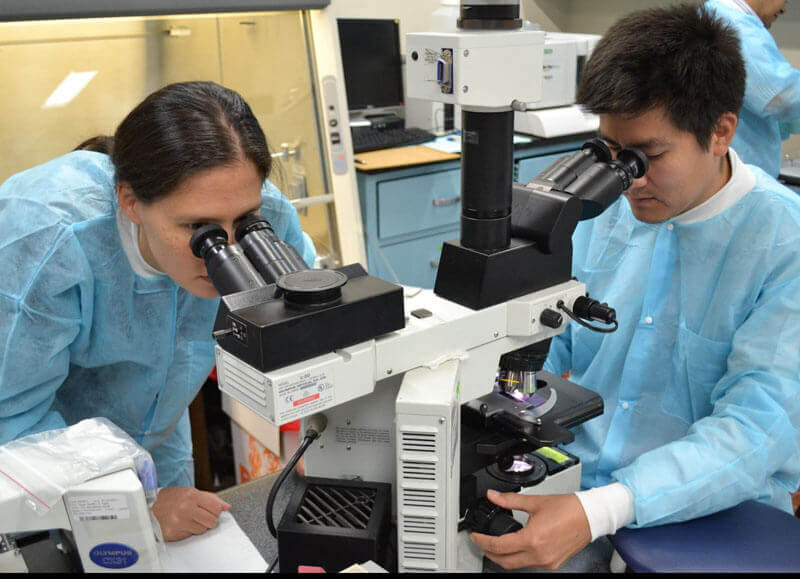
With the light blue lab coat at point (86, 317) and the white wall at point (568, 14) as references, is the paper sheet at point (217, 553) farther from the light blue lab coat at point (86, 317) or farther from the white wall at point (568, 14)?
the white wall at point (568, 14)

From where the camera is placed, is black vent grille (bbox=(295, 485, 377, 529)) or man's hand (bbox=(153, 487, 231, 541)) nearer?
black vent grille (bbox=(295, 485, 377, 529))

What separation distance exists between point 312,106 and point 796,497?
2079 mm

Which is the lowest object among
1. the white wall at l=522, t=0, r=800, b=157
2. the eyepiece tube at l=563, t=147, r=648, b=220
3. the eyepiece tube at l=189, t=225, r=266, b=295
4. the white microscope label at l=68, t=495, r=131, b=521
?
the white microscope label at l=68, t=495, r=131, b=521

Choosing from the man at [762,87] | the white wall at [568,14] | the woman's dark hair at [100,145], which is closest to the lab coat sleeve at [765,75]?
the man at [762,87]

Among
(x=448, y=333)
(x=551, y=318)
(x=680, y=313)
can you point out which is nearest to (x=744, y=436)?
(x=680, y=313)

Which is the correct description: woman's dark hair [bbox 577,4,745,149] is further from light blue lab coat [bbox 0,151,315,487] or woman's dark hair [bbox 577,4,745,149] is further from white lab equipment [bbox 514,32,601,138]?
white lab equipment [bbox 514,32,601,138]

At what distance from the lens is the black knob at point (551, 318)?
34.1 inches

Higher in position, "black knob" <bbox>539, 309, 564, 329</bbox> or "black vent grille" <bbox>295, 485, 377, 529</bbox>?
"black knob" <bbox>539, 309, 564, 329</bbox>

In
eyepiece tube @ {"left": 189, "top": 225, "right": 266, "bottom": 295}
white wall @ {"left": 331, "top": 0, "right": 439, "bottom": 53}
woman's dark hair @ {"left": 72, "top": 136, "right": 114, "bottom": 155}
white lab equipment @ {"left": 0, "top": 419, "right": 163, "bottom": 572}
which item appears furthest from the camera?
white wall @ {"left": 331, "top": 0, "right": 439, "bottom": 53}

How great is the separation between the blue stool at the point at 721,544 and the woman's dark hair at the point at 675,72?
0.57 meters

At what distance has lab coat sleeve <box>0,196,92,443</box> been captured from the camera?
104cm

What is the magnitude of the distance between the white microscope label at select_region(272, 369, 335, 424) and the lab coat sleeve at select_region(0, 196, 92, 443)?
53 centimetres

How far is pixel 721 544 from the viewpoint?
0.90 m

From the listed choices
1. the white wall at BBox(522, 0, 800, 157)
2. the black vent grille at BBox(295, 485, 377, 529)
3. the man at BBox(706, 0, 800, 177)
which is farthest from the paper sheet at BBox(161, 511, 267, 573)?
the white wall at BBox(522, 0, 800, 157)
